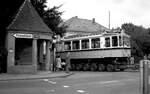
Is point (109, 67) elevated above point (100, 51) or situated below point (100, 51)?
below

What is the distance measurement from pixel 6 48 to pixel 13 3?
5017mm

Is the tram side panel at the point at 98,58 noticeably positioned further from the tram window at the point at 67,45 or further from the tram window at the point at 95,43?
the tram window at the point at 67,45

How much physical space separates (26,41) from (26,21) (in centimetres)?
322

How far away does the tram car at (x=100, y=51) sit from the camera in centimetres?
3201

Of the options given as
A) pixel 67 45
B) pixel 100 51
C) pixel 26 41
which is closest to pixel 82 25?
pixel 67 45

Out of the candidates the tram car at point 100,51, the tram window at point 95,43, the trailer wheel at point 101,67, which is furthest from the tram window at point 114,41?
the trailer wheel at point 101,67

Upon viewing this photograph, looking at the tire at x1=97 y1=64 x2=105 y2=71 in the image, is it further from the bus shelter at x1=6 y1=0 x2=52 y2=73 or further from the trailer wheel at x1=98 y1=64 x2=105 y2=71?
the bus shelter at x1=6 y1=0 x2=52 y2=73

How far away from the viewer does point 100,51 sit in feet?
109

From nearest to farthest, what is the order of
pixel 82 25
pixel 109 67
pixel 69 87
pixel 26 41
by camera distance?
pixel 69 87 → pixel 26 41 → pixel 109 67 → pixel 82 25

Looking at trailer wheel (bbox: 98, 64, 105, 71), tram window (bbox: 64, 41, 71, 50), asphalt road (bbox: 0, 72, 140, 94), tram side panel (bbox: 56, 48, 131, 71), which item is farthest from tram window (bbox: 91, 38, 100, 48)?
asphalt road (bbox: 0, 72, 140, 94)

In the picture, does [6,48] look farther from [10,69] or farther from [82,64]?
[82,64]

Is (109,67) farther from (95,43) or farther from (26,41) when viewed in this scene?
(26,41)

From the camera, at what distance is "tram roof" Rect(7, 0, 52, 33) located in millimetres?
27031

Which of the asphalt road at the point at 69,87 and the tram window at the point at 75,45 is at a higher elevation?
the tram window at the point at 75,45
